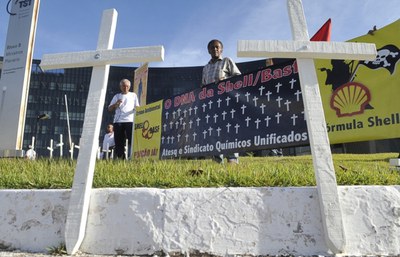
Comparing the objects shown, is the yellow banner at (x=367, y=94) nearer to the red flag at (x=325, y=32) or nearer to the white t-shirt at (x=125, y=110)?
the red flag at (x=325, y=32)

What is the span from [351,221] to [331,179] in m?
0.39

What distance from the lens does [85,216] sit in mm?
2994

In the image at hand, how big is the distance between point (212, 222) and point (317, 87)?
4.62 feet

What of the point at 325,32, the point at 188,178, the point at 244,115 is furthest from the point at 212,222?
the point at 325,32

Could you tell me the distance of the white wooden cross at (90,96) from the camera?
291 cm

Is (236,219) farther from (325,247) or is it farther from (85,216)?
(85,216)

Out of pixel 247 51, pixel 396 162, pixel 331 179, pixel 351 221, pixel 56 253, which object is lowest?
→ pixel 56 253

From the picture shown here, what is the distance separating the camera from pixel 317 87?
2.97 m

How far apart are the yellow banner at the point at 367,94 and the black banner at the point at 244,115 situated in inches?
32.3

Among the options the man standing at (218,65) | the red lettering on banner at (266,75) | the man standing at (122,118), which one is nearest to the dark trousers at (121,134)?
the man standing at (122,118)

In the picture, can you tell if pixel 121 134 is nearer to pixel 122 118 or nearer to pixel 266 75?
pixel 122 118

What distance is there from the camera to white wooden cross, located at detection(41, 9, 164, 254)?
291 centimetres

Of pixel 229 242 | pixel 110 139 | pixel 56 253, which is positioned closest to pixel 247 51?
pixel 229 242

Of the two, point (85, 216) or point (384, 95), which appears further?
point (384, 95)
